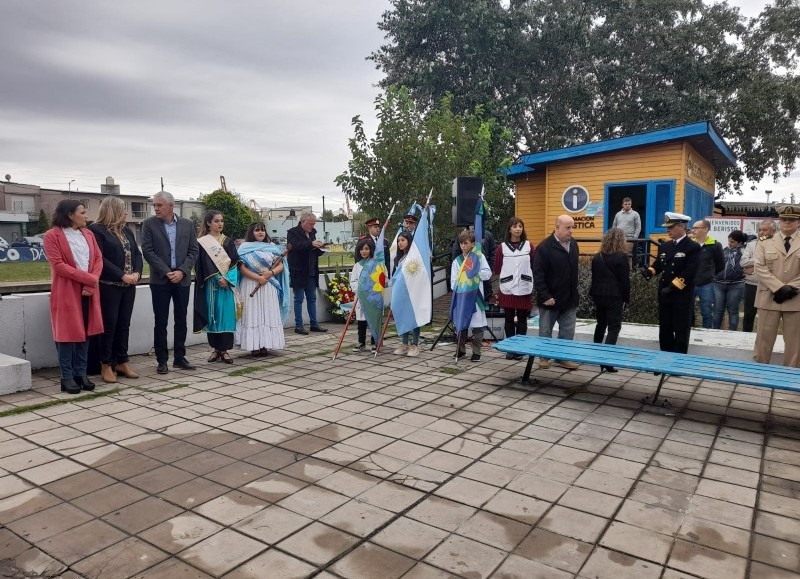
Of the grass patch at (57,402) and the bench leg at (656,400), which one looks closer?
the grass patch at (57,402)

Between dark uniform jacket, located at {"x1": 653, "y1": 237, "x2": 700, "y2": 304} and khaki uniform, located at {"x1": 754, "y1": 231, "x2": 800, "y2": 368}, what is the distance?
2.01ft

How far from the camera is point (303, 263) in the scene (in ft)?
30.8

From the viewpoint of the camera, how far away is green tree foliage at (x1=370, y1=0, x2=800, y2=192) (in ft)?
67.4

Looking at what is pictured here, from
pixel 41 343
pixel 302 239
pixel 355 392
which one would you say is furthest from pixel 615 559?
pixel 302 239

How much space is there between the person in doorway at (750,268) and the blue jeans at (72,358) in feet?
25.8

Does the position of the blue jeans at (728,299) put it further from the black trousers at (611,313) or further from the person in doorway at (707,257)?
the black trousers at (611,313)

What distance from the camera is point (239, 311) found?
701 cm

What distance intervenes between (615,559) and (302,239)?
7.48 metres

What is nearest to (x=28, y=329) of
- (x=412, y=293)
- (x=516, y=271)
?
(x=412, y=293)

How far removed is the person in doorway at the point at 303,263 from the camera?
365 inches

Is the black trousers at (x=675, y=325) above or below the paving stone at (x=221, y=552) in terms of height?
above

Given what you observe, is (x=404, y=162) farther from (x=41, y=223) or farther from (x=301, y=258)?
(x=41, y=223)

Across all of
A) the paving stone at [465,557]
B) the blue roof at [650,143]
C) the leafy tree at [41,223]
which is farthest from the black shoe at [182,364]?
the leafy tree at [41,223]

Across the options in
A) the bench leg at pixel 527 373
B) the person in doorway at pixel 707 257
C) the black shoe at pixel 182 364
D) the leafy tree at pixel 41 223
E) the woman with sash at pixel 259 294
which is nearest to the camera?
the bench leg at pixel 527 373
